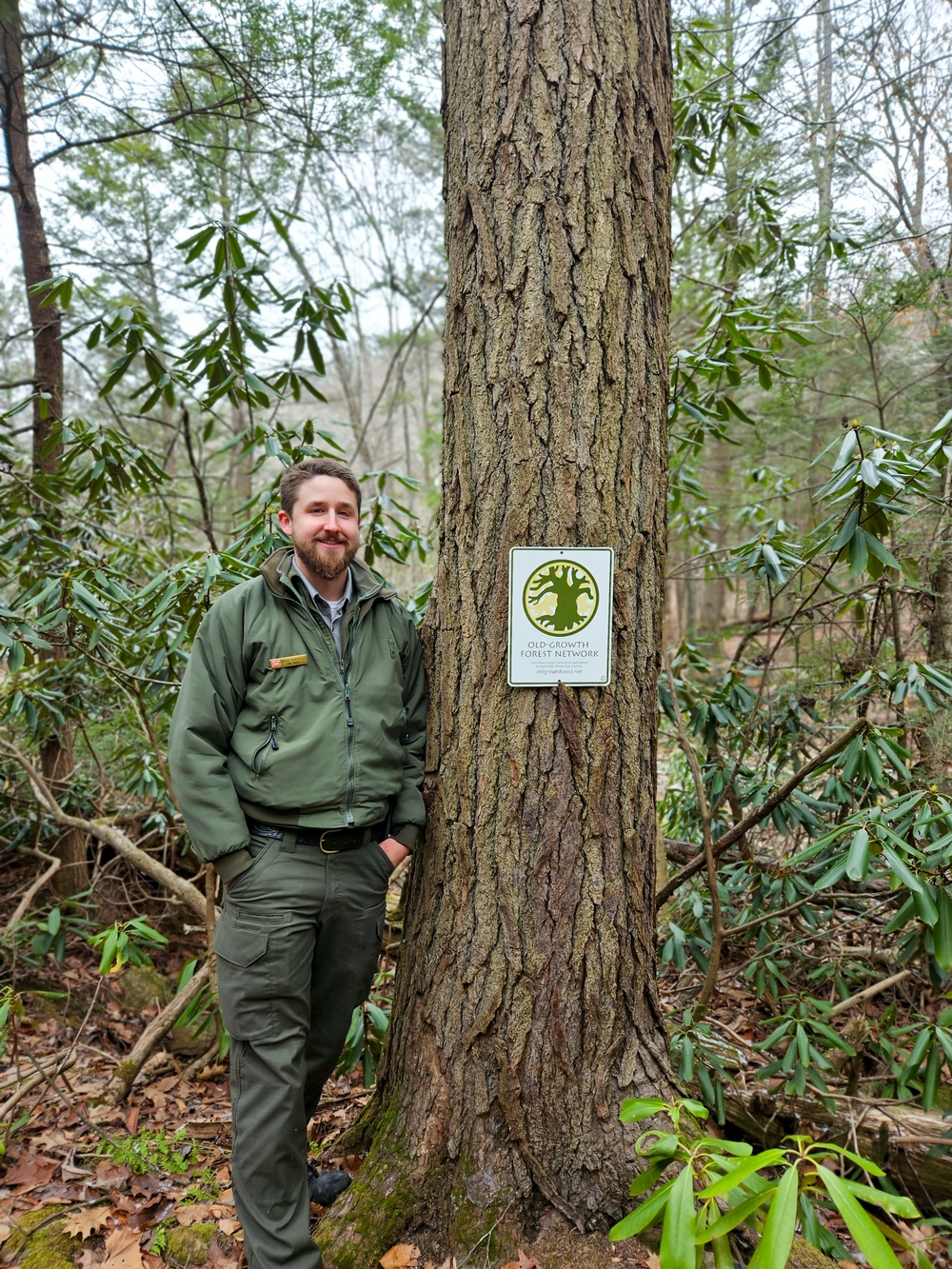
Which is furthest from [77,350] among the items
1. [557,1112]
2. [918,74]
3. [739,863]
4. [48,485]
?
[557,1112]

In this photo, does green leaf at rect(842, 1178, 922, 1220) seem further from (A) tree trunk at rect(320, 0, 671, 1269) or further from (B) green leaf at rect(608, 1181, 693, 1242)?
(A) tree trunk at rect(320, 0, 671, 1269)

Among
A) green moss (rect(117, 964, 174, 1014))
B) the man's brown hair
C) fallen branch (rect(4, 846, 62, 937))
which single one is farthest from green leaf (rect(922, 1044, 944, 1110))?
fallen branch (rect(4, 846, 62, 937))

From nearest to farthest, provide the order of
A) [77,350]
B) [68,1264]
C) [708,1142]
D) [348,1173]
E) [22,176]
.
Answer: [708,1142]
[68,1264]
[348,1173]
[22,176]
[77,350]

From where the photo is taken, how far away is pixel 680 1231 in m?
1.35

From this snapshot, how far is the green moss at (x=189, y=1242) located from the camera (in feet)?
7.28

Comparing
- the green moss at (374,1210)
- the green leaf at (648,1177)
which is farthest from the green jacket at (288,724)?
the green leaf at (648,1177)

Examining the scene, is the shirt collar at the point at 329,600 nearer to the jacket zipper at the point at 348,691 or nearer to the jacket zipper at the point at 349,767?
the jacket zipper at the point at 348,691

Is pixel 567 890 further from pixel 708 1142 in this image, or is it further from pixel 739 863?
pixel 739 863

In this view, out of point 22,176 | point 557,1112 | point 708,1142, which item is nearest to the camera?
point 708,1142

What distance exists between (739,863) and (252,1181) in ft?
7.48

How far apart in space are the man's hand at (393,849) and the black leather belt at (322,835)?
2.7 inches

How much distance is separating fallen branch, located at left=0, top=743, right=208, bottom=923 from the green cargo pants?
5.48ft

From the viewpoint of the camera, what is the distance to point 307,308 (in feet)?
12.8

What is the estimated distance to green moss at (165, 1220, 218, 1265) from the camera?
2.22m
